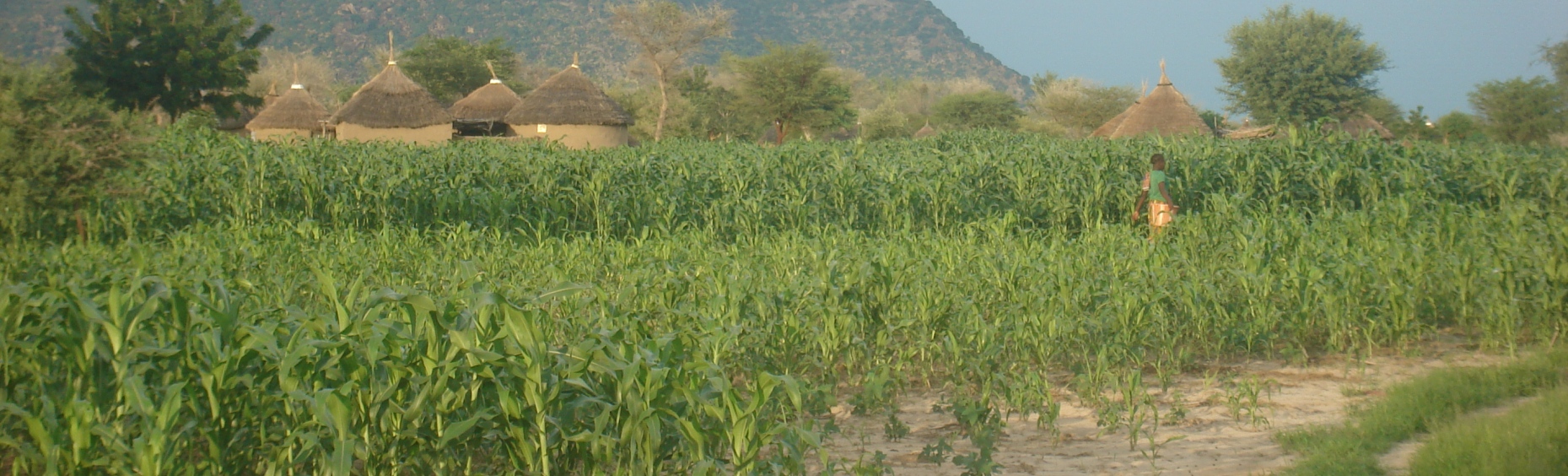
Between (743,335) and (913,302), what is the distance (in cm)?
111

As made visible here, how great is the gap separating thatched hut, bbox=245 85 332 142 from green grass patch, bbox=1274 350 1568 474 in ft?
95.6

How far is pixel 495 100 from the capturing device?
33062 mm

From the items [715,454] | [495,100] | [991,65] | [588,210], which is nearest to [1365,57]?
[495,100]

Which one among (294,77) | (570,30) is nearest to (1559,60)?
(294,77)

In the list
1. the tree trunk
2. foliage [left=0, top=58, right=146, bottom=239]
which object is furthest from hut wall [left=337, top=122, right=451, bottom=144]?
foliage [left=0, top=58, right=146, bottom=239]

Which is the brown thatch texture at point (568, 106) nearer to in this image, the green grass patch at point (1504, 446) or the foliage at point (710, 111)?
the foliage at point (710, 111)

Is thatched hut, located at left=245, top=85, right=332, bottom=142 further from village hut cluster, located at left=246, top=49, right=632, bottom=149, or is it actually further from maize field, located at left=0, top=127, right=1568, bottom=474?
maize field, located at left=0, top=127, right=1568, bottom=474

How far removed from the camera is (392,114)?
2748cm

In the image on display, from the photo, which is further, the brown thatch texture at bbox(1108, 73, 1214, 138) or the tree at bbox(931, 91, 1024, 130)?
the tree at bbox(931, 91, 1024, 130)

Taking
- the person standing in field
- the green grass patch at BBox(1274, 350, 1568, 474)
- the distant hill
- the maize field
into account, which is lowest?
the green grass patch at BBox(1274, 350, 1568, 474)

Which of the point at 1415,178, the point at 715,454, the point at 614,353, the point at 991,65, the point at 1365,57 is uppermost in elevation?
the point at 991,65

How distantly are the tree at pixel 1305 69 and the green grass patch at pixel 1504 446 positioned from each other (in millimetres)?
31870

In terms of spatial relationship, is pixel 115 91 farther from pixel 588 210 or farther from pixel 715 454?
pixel 715 454

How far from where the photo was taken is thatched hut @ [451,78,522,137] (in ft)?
105
